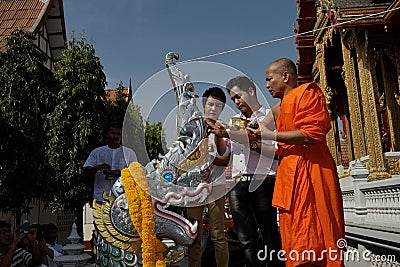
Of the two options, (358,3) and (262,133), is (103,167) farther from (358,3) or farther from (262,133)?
(358,3)

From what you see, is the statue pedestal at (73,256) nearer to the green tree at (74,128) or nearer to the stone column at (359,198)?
the stone column at (359,198)

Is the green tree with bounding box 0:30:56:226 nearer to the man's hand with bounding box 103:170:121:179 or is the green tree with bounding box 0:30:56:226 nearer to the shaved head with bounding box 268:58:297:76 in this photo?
the man's hand with bounding box 103:170:121:179

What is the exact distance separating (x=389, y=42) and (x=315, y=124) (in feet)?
23.5

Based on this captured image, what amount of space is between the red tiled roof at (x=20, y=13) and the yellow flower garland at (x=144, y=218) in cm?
1375

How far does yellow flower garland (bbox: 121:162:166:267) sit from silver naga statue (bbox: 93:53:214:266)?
5cm

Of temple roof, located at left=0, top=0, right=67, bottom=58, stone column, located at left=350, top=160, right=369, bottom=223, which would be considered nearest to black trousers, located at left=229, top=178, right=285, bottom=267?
stone column, located at left=350, top=160, right=369, bottom=223

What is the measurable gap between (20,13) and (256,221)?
614 inches

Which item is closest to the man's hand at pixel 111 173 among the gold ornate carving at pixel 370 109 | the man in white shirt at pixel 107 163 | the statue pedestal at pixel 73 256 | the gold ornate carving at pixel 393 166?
the man in white shirt at pixel 107 163

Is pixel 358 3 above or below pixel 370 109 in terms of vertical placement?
above

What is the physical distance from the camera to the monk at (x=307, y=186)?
208 cm

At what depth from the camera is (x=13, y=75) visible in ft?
27.5

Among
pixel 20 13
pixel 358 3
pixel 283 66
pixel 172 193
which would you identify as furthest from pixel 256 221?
pixel 20 13

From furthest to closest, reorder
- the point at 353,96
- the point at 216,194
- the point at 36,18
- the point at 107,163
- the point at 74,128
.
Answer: the point at 36,18 → the point at 74,128 → the point at 353,96 → the point at 107,163 → the point at 216,194

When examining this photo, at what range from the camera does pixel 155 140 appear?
8.21 feet
